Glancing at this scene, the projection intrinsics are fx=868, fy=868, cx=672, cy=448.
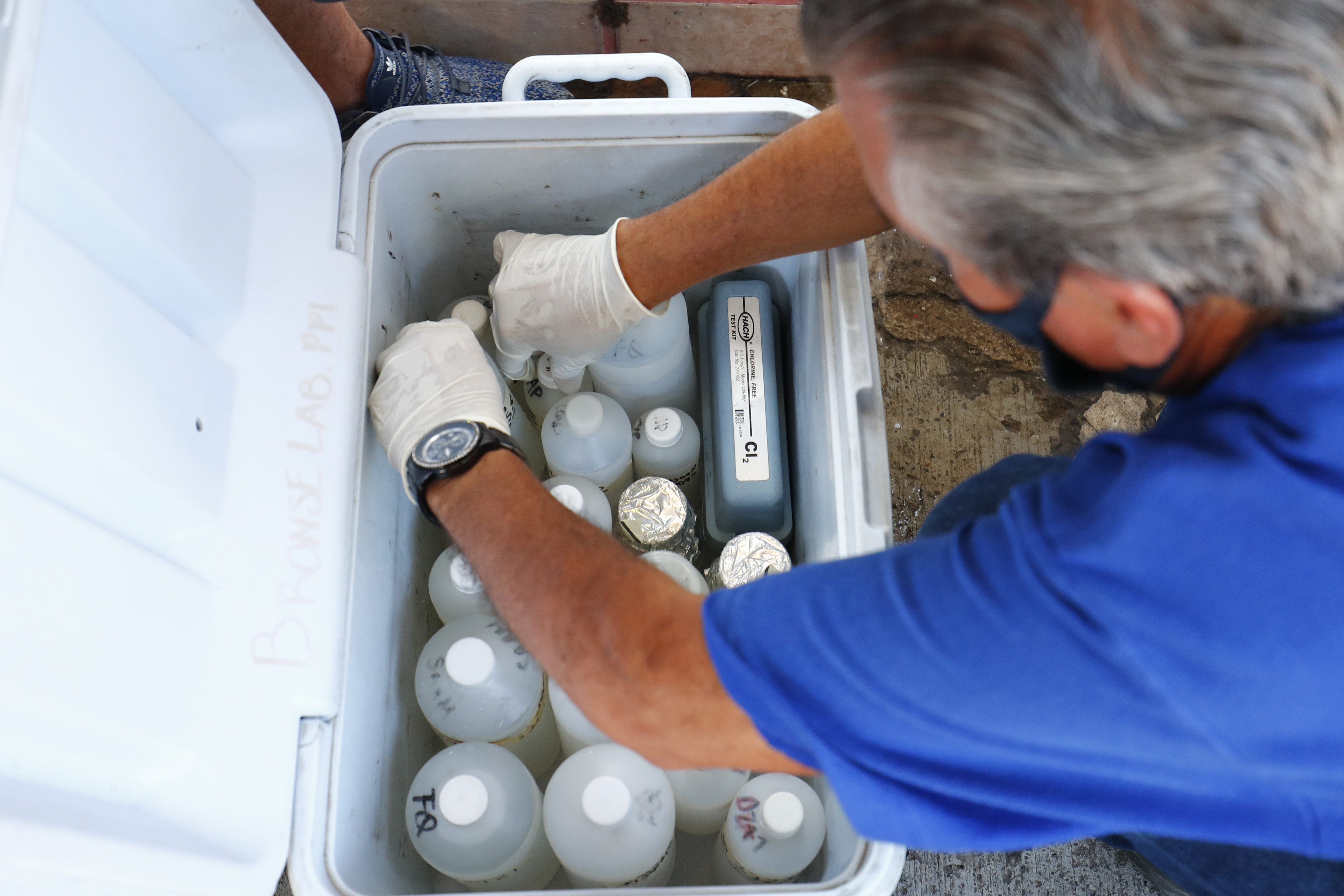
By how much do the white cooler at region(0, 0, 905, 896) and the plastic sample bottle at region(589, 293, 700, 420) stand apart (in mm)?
153

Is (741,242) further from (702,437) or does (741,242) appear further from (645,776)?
(645,776)

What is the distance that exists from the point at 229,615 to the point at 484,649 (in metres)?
0.21

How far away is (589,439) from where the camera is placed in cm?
95

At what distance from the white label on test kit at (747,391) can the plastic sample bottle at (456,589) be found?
1.04 feet

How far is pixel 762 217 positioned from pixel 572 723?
0.55m

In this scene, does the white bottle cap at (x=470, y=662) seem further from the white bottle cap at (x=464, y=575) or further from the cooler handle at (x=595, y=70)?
the cooler handle at (x=595, y=70)

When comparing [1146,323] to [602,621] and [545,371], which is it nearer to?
[602,621]

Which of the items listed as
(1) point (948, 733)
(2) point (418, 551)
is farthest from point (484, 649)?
(1) point (948, 733)

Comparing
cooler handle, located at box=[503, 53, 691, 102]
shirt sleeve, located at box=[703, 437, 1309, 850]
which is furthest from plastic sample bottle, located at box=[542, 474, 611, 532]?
cooler handle, located at box=[503, 53, 691, 102]

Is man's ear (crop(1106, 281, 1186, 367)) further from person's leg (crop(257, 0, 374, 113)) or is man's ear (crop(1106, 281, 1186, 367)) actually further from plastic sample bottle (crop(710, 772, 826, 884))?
person's leg (crop(257, 0, 374, 113))

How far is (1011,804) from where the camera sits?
1.70 feet

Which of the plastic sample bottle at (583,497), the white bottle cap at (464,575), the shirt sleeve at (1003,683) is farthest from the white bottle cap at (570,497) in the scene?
the shirt sleeve at (1003,683)

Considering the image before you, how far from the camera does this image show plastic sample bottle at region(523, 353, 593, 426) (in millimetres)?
1090

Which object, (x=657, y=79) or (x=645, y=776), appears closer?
(x=645, y=776)
